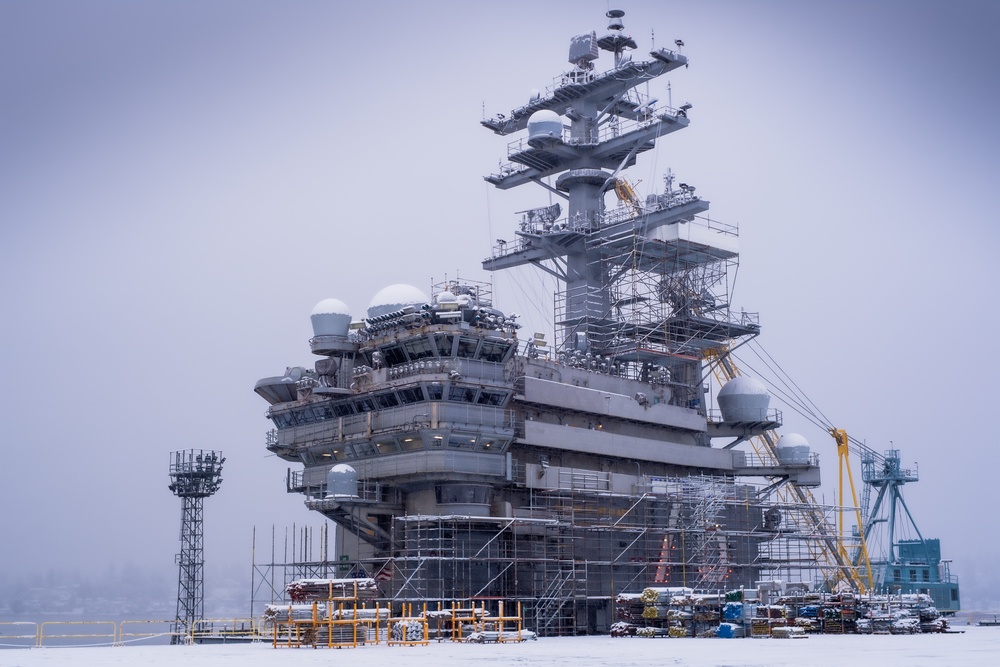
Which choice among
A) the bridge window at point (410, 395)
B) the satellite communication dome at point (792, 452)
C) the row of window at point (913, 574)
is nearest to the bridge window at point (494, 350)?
the bridge window at point (410, 395)

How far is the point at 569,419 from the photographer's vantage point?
66.2m

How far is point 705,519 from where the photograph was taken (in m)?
67.6

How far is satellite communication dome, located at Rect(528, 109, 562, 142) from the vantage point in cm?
7494

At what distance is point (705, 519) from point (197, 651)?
33.3 meters

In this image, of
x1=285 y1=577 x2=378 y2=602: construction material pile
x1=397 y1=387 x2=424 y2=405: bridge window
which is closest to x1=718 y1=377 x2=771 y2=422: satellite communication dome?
x1=397 y1=387 x2=424 y2=405: bridge window

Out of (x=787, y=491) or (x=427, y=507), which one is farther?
(x=787, y=491)

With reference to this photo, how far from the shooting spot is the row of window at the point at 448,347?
60.3m

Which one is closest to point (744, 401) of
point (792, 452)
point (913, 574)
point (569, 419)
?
point (792, 452)

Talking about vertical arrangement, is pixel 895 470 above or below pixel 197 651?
above

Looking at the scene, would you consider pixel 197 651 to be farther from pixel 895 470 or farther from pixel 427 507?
pixel 895 470

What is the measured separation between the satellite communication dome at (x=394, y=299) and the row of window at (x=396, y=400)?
15.8ft

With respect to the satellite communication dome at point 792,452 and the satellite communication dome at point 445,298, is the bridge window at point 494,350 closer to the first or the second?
the satellite communication dome at point 445,298

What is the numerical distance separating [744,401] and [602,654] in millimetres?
40400

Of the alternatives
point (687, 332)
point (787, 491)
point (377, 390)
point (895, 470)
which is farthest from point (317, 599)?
point (895, 470)
